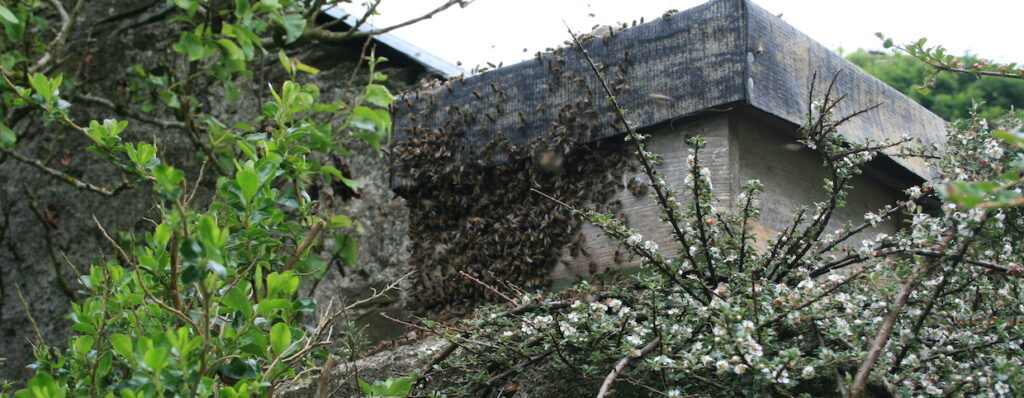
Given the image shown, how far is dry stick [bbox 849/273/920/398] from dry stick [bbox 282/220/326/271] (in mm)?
1093

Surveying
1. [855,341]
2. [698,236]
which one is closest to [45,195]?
[698,236]

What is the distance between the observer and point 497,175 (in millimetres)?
3105

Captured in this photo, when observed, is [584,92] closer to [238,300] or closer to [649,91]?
[649,91]

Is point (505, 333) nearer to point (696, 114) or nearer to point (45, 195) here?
point (696, 114)

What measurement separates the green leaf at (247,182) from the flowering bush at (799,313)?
0.81 metres

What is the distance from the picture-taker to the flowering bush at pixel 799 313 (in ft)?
6.01

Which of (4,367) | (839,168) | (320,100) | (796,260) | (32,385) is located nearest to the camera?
(32,385)

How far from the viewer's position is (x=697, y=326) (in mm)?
2018

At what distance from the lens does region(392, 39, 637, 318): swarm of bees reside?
2.92 metres

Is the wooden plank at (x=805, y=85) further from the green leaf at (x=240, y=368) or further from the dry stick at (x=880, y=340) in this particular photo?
the green leaf at (x=240, y=368)

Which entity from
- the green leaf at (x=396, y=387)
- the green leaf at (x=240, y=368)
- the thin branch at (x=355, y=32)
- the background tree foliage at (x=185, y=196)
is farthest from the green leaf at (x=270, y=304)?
the thin branch at (x=355, y=32)

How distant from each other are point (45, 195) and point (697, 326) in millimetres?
4359

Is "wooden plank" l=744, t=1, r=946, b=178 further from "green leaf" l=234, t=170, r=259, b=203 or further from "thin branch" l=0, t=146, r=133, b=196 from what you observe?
"thin branch" l=0, t=146, r=133, b=196

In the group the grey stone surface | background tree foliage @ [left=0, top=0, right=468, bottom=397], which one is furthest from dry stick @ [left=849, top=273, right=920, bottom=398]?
the grey stone surface
